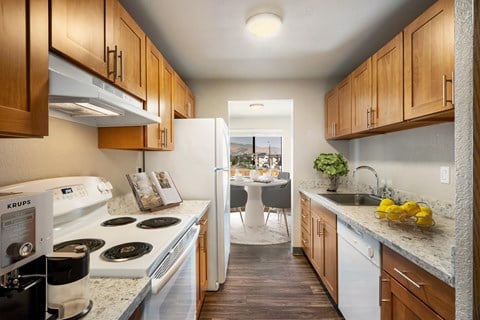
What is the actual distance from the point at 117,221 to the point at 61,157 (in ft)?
1.72

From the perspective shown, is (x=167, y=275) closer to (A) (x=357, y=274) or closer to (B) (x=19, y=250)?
(B) (x=19, y=250)

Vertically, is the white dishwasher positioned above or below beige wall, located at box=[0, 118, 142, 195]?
below

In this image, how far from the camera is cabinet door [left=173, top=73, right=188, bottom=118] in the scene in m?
2.44

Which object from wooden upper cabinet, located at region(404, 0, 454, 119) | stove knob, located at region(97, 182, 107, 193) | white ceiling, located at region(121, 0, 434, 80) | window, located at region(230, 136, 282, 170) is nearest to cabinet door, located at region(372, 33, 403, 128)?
wooden upper cabinet, located at region(404, 0, 454, 119)

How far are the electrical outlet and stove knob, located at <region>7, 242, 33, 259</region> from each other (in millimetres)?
2225

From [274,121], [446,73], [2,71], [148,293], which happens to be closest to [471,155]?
[446,73]

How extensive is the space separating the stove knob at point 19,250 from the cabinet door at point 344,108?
103 inches

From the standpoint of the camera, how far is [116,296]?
789mm

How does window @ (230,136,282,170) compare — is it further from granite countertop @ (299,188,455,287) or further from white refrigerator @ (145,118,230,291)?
granite countertop @ (299,188,455,287)

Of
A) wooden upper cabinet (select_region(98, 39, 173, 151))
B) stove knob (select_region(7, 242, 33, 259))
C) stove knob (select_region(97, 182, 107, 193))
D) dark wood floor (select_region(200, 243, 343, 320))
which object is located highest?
wooden upper cabinet (select_region(98, 39, 173, 151))

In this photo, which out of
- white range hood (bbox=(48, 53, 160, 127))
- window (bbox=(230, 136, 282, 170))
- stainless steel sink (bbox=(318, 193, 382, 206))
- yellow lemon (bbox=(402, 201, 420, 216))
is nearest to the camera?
white range hood (bbox=(48, 53, 160, 127))

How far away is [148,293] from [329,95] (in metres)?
2.99

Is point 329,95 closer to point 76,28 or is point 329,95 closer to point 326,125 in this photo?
point 326,125

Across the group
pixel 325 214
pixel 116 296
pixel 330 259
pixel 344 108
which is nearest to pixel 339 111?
pixel 344 108
